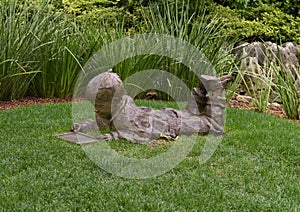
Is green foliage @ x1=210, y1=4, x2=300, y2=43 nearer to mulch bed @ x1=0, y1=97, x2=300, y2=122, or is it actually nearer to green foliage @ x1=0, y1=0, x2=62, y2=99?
mulch bed @ x1=0, y1=97, x2=300, y2=122

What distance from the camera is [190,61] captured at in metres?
6.99

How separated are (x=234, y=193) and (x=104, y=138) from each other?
163 cm

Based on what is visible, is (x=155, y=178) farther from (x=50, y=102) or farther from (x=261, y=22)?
(x=261, y=22)

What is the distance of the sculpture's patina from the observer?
4.38 m

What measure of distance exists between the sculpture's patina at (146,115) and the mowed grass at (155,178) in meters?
0.21

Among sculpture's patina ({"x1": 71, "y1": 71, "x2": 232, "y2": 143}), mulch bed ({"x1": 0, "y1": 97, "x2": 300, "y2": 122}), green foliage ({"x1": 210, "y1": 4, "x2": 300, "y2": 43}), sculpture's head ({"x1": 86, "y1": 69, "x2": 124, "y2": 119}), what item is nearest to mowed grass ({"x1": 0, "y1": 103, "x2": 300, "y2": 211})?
sculpture's patina ({"x1": 71, "y1": 71, "x2": 232, "y2": 143})

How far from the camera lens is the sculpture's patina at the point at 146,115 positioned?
4.38m

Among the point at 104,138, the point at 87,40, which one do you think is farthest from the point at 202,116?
the point at 87,40

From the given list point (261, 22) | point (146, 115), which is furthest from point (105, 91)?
point (261, 22)

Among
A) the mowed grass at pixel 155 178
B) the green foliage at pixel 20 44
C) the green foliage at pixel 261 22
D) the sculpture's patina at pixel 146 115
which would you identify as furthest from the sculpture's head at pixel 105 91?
the green foliage at pixel 261 22

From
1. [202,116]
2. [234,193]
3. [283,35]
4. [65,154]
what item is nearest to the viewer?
[234,193]

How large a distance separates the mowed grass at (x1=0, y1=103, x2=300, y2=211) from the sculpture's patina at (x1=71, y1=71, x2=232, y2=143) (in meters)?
0.21

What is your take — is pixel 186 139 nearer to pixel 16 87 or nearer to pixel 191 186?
pixel 191 186

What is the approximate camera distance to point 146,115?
4539 millimetres
